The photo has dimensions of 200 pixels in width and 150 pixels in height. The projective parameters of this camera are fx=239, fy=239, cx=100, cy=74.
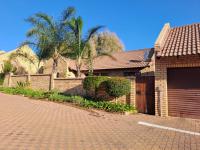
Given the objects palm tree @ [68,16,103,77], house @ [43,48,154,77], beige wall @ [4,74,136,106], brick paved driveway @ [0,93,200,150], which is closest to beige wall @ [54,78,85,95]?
beige wall @ [4,74,136,106]

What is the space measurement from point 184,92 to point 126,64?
1288cm

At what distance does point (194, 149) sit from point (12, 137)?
16.3 ft

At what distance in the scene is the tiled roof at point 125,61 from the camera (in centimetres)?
2419

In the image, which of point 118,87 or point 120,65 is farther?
point 120,65

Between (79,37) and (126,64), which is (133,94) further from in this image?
(126,64)

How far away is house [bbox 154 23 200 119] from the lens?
1179 centimetres

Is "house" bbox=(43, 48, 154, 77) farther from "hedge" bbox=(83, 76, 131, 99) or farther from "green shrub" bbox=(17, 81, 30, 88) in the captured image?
"hedge" bbox=(83, 76, 131, 99)

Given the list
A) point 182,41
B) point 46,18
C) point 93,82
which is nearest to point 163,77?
point 182,41

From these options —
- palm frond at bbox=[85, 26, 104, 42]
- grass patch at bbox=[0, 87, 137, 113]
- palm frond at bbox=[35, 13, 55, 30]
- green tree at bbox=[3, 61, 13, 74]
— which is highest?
palm frond at bbox=[35, 13, 55, 30]

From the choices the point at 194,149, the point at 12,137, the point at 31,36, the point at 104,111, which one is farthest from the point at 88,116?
the point at 31,36

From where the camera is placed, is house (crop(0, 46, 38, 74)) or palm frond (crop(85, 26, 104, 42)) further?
house (crop(0, 46, 38, 74))

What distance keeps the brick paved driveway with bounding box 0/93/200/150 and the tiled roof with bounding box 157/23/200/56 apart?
3759 mm

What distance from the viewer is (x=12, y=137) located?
6645 millimetres

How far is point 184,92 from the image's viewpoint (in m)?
12.0
